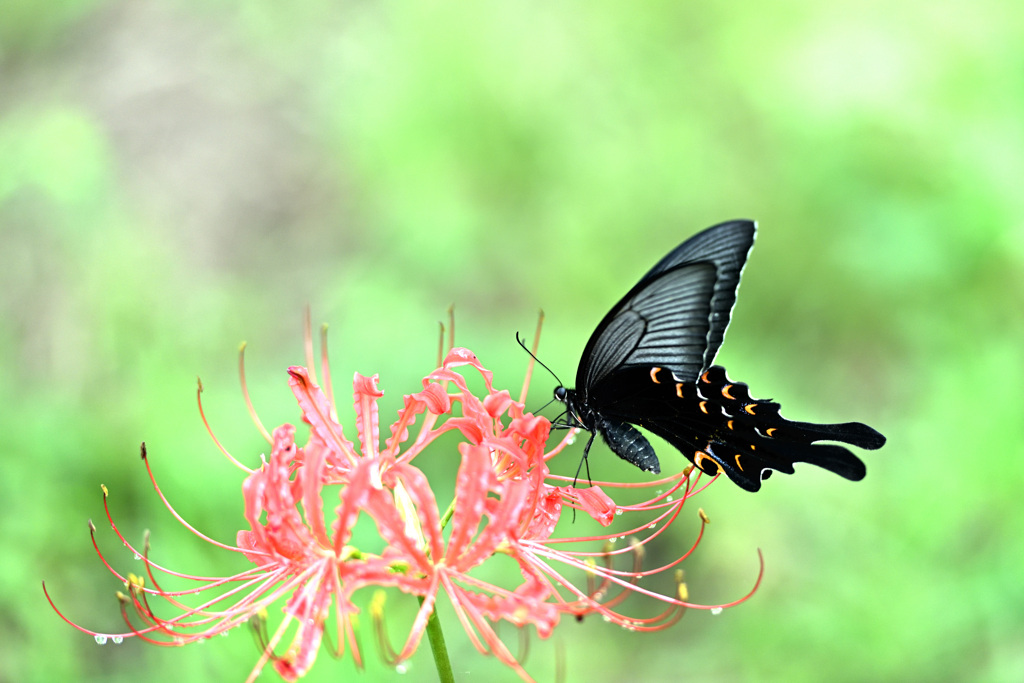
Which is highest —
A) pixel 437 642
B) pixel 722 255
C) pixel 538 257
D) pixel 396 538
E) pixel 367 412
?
pixel 538 257

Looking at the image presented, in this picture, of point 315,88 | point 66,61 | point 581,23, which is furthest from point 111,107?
point 581,23

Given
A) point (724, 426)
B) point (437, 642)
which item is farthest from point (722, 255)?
point (437, 642)

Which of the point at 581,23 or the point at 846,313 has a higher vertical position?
the point at 581,23

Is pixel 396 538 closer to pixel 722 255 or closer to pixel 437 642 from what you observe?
pixel 437 642

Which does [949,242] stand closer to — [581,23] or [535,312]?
[535,312]

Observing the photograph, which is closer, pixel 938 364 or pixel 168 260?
pixel 938 364

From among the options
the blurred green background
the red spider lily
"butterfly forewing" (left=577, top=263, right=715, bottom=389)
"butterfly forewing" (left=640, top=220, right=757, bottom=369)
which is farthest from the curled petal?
the blurred green background
